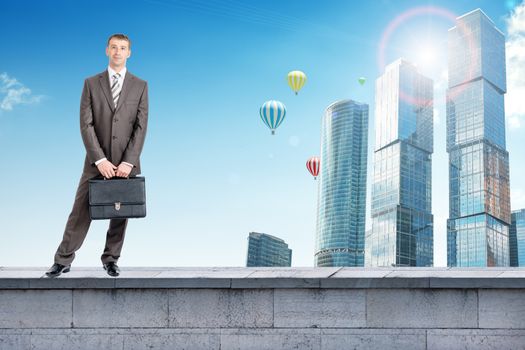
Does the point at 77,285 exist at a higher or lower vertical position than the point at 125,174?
lower

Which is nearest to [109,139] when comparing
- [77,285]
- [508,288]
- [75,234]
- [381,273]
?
[75,234]

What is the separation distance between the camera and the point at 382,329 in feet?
27.2

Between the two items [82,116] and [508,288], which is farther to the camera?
[82,116]

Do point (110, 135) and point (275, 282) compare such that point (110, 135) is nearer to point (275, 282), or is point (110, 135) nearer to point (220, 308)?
point (220, 308)

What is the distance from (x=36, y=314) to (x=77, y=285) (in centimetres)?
69

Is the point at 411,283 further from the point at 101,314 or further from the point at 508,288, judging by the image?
the point at 101,314

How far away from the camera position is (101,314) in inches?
338

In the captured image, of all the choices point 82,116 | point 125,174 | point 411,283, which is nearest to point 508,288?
point 411,283

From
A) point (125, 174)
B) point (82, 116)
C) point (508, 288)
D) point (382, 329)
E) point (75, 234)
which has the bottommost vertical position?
point (382, 329)

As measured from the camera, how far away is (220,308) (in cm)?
850

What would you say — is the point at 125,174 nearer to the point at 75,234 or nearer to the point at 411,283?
the point at 75,234

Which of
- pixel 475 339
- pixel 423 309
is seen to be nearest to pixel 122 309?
pixel 423 309

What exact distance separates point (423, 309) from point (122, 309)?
3849 mm

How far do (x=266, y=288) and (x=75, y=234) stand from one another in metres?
2.58
